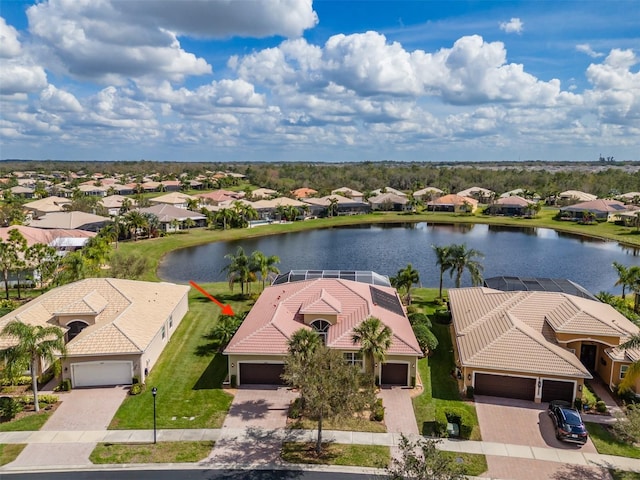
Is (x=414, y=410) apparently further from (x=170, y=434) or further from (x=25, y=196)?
(x=25, y=196)

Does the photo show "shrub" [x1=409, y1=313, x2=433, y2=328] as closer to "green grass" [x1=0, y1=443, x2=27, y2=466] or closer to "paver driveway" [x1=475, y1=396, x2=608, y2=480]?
"paver driveway" [x1=475, y1=396, x2=608, y2=480]

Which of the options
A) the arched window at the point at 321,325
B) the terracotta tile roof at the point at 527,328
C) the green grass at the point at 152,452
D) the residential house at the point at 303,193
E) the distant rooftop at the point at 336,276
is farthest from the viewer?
the residential house at the point at 303,193

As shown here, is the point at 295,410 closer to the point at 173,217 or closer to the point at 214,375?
the point at 214,375

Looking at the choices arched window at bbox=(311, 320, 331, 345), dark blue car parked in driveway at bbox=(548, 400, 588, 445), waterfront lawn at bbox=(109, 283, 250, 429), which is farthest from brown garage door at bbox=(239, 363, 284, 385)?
dark blue car parked in driveway at bbox=(548, 400, 588, 445)

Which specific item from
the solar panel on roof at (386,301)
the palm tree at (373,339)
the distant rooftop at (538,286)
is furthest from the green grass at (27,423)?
the distant rooftop at (538,286)

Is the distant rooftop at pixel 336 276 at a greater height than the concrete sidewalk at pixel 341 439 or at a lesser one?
greater

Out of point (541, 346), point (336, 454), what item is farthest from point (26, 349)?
point (541, 346)

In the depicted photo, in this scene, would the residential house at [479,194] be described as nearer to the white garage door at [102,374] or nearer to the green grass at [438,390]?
the green grass at [438,390]
